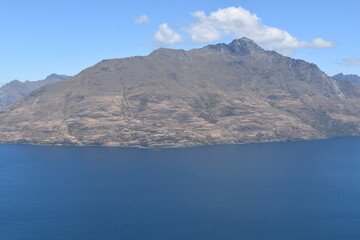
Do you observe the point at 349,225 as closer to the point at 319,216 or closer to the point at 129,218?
the point at 319,216

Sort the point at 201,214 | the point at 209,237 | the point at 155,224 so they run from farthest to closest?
the point at 201,214 < the point at 155,224 < the point at 209,237

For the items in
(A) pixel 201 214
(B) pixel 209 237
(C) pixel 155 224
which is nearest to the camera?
(B) pixel 209 237

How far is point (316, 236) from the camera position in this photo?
563ft

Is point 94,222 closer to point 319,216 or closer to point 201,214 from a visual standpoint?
point 201,214

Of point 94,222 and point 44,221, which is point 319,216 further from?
point 44,221

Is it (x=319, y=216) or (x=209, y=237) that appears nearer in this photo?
(x=209, y=237)

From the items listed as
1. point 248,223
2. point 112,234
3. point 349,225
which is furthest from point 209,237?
point 349,225

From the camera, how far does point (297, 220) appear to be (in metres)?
193

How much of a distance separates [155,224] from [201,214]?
26.6 meters

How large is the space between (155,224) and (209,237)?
97.0 feet

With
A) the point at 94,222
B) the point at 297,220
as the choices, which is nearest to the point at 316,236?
the point at 297,220

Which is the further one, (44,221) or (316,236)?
(44,221)

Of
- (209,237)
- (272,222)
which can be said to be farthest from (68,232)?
(272,222)

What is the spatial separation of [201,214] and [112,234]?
48519 mm
